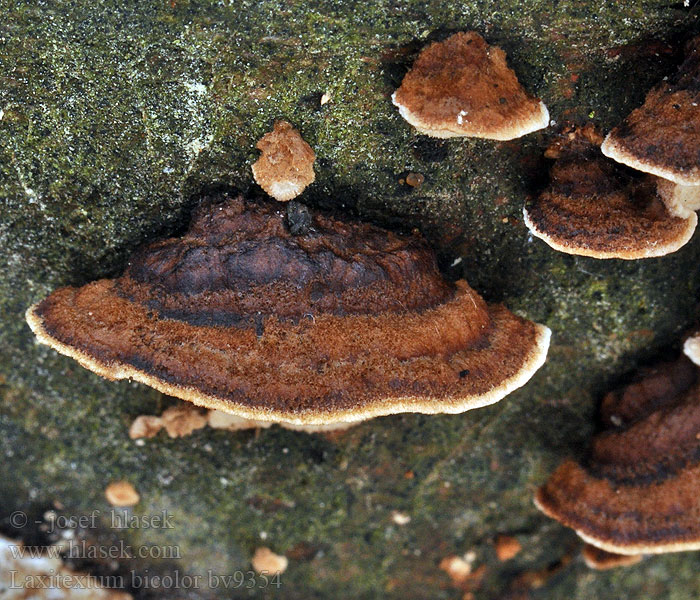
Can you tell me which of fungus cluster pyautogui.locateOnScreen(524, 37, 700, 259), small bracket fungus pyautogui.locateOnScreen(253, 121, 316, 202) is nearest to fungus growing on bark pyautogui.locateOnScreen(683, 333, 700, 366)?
fungus cluster pyautogui.locateOnScreen(524, 37, 700, 259)

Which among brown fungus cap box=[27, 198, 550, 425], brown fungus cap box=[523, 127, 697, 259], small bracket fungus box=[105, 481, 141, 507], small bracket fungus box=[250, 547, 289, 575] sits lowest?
small bracket fungus box=[250, 547, 289, 575]

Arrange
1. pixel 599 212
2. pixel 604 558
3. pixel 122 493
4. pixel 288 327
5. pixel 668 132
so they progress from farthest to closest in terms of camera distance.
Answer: pixel 122 493 → pixel 604 558 → pixel 599 212 → pixel 288 327 → pixel 668 132

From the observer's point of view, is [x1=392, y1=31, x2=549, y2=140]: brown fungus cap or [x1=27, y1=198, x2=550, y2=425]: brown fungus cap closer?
[x1=392, y1=31, x2=549, y2=140]: brown fungus cap

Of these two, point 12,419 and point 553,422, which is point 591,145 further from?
point 12,419

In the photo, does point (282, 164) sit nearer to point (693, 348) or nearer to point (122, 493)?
point (693, 348)

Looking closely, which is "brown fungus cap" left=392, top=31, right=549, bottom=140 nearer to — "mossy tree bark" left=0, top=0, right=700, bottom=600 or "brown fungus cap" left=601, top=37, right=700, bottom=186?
"mossy tree bark" left=0, top=0, right=700, bottom=600

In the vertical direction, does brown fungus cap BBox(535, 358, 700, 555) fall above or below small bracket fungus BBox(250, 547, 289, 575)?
above

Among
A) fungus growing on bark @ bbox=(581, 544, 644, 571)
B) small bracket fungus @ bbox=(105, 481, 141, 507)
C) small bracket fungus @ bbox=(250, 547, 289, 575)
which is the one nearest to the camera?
fungus growing on bark @ bbox=(581, 544, 644, 571)

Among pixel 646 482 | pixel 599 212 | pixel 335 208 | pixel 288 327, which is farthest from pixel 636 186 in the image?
pixel 288 327
